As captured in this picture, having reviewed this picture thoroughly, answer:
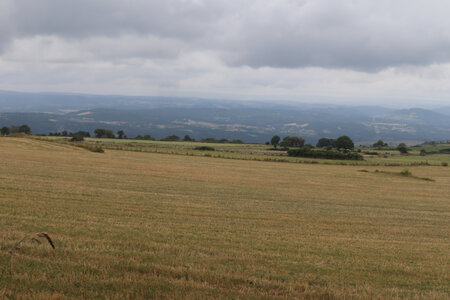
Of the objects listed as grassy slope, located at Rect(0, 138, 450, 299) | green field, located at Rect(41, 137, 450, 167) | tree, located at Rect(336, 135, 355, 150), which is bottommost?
grassy slope, located at Rect(0, 138, 450, 299)

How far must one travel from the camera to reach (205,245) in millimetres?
10617

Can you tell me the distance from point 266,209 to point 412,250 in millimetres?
8233

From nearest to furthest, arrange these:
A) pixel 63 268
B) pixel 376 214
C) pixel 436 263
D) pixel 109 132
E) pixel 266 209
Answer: pixel 63 268 < pixel 436 263 < pixel 266 209 < pixel 376 214 < pixel 109 132

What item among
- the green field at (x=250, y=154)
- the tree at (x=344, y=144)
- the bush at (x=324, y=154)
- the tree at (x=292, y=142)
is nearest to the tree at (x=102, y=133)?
the green field at (x=250, y=154)

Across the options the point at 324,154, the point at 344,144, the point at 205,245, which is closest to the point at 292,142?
the point at 344,144

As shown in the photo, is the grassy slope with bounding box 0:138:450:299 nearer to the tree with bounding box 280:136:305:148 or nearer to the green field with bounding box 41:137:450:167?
the green field with bounding box 41:137:450:167

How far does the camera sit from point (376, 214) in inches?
851

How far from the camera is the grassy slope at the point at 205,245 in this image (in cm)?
701

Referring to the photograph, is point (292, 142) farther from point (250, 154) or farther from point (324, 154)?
point (250, 154)

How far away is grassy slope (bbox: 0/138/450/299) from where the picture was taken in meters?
7.01

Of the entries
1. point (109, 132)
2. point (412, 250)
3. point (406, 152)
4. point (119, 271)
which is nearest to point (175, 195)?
point (412, 250)

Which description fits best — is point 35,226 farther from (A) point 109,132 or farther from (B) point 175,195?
(A) point 109,132

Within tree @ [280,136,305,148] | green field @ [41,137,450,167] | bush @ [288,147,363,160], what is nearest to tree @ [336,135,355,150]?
green field @ [41,137,450,167]

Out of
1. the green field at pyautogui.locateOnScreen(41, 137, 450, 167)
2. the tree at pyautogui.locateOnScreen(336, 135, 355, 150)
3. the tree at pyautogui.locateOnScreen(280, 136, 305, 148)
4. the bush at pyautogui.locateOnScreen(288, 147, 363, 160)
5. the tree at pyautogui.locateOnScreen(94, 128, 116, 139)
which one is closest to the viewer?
the green field at pyautogui.locateOnScreen(41, 137, 450, 167)
